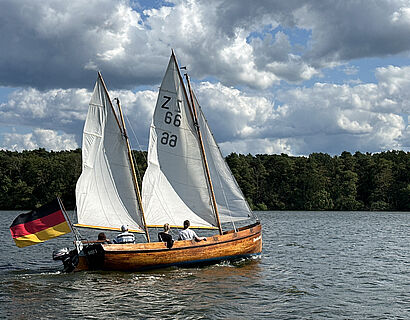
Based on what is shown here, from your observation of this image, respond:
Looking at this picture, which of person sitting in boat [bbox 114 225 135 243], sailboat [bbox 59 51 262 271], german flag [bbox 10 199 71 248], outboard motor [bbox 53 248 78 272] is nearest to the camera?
german flag [bbox 10 199 71 248]

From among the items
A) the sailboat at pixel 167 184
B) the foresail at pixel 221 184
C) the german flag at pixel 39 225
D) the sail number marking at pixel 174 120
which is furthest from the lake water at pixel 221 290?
the sail number marking at pixel 174 120

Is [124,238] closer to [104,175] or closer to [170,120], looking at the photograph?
[104,175]

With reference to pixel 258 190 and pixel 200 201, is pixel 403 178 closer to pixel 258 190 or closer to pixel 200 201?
pixel 258 190

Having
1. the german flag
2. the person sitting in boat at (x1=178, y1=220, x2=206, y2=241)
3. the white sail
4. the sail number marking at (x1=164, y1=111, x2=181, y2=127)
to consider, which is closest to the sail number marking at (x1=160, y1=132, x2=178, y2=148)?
the sail number marking at (x1=164, y1=111, x2=181, y2=127)

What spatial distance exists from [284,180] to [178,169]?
99622 mm

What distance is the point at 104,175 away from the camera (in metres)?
26.1

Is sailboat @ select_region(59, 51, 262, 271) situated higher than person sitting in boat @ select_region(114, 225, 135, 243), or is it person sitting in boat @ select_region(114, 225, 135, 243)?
sailboat @ select_region(59, 51, 262, 271)

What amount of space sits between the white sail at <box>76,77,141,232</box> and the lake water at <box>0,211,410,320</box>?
10.8ft

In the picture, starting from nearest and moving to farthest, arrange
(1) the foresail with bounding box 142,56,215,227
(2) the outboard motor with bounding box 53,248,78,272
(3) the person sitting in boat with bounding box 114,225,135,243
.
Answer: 1. (2) the outboard motor with bounding box 53,248,78,272
2. (3) the person sitting in boat with bounding box 114,225,135,243
3. (1) the foresail with bounding box 142,56,215,227

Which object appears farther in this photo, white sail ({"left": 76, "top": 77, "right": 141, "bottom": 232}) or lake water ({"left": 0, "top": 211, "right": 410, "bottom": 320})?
white sail ({"left": 76, "top": 77, "right": 141, "bottom": 232})

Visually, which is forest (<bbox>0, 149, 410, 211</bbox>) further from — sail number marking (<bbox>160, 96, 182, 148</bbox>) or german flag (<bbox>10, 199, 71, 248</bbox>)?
german flag (<bbox>10, 199, 71, 248</bbox>)

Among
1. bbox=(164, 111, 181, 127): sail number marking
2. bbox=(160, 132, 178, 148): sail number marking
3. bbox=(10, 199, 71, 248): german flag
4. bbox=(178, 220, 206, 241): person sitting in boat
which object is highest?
bbox=(164, 111, 181, 127): sail number marking

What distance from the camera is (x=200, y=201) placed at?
27.9 meters

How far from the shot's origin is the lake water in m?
17.3
